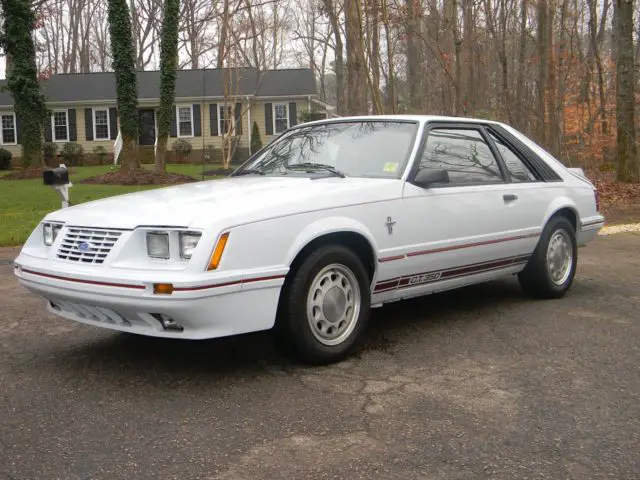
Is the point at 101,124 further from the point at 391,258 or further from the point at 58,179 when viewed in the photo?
the point at 391,258

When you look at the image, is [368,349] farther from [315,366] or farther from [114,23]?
[114,23]

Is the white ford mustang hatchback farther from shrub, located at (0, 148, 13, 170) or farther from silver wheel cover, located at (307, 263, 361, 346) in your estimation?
shrub, located at (0, 148, 13, 170)

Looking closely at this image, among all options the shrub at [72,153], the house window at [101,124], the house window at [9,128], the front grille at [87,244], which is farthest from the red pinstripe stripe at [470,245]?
the house window at [9,128]

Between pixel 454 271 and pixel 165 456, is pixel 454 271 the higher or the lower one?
the higher one

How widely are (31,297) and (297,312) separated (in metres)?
3.56

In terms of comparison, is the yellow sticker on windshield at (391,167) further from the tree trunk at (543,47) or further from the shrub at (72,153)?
the shrub at (72,153)

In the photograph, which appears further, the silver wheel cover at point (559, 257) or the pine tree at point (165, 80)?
the pine tree at point (165, 80)

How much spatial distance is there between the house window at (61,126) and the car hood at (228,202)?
110 feet

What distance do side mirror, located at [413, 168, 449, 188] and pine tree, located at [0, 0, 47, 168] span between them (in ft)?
74.7

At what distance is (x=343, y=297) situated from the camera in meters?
4.38

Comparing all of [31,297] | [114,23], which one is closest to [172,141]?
[114,23]

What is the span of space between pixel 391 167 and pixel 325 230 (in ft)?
3.29

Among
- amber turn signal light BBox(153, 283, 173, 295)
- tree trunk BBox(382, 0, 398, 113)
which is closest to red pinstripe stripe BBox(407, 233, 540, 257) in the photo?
amber turn signal light BBox(153, 283, 173, 295)

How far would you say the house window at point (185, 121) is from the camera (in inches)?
1396
